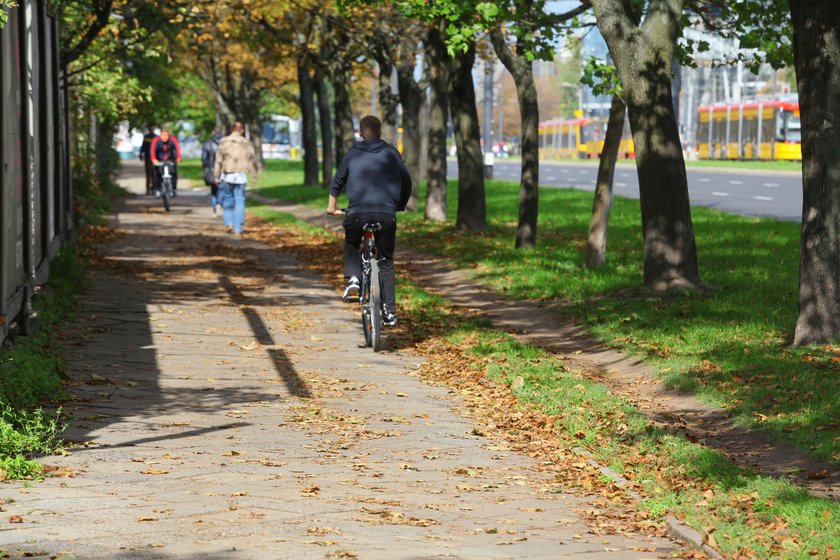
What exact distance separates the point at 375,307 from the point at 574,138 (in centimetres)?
8720

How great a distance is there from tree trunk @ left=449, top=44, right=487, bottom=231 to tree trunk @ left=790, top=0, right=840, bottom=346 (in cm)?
1362

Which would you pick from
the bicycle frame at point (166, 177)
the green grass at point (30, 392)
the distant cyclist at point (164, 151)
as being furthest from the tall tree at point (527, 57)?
the distant cyclist at point (164, 151)

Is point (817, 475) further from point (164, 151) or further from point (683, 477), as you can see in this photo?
point (164, 151)

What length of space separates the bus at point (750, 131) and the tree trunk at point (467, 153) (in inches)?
1628

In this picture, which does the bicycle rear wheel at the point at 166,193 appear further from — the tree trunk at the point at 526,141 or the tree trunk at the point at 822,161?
the tree trunk at the point at 822,161

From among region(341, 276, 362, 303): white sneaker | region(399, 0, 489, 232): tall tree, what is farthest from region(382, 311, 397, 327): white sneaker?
region(399, 0, 489, 232): tall tree

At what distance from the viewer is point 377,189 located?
40.9ft

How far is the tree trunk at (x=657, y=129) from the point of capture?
14.2 m

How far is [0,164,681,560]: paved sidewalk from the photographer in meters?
6.20

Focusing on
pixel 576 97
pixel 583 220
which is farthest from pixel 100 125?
pixel 576 97

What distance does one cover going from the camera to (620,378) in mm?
11242

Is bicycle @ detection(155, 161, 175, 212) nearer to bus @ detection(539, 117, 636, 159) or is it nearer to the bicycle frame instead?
the bicycle frame

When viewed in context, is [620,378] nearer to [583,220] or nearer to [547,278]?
[547,278]

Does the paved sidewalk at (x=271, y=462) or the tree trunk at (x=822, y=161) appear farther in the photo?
the tree trunk at (x=822, y=161)
